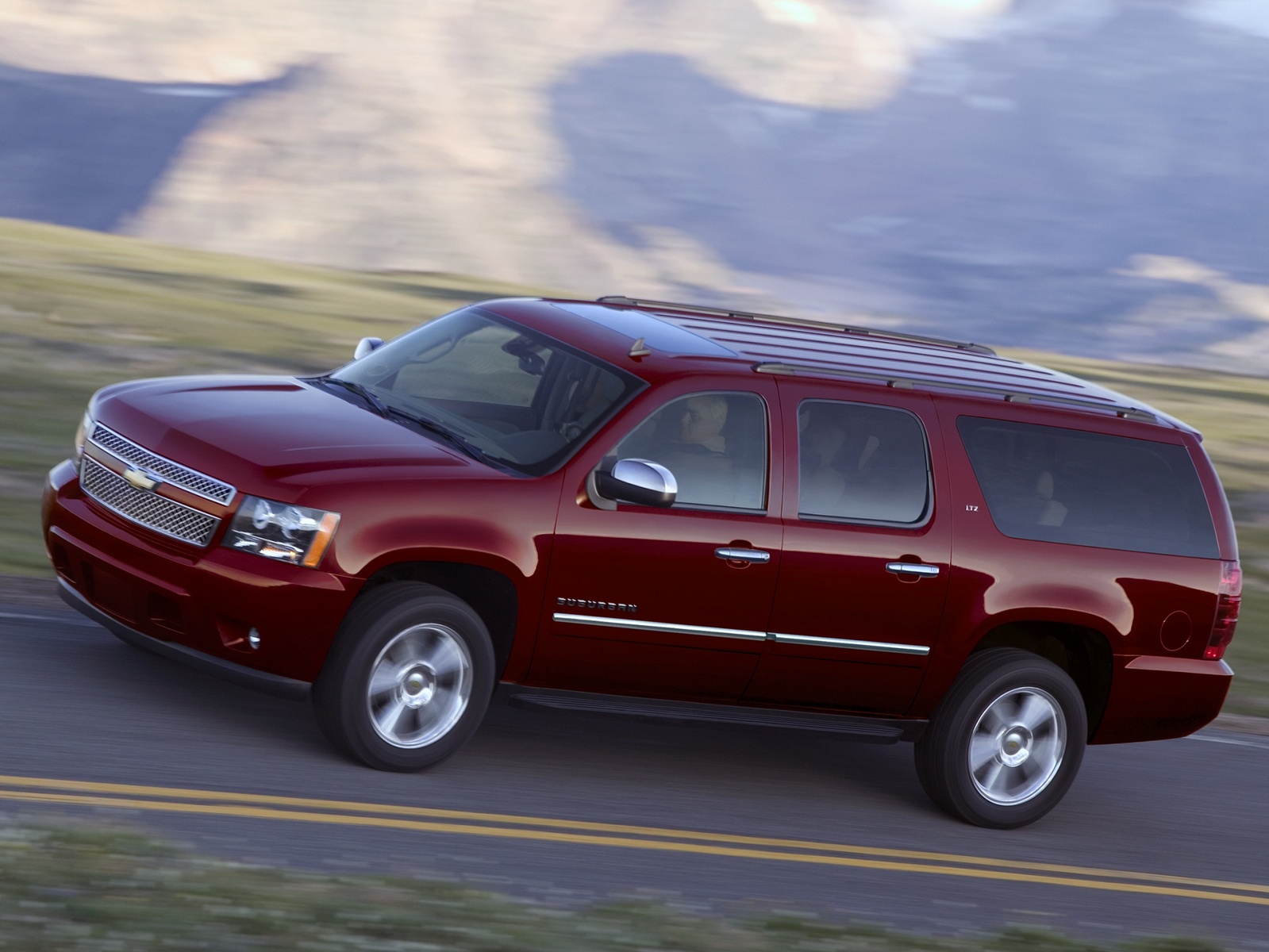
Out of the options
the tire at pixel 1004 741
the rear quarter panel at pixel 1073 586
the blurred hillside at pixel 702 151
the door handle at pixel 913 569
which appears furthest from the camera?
the blurred hillside at pixel 702 151

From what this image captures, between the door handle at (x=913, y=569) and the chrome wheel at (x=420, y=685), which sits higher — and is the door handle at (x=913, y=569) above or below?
above

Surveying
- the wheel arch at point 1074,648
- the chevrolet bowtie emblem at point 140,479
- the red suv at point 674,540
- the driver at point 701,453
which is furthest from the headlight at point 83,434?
the wheel arch at point 1074,648

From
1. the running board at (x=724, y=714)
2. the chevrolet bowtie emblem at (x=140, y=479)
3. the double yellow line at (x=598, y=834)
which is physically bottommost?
the double yellow line at (x=598, y=834)

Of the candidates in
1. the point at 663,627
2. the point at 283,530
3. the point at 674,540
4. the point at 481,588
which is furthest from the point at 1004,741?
the point at 283,530

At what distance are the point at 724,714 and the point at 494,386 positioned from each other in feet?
5.61

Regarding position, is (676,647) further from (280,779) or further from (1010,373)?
(1010,373)

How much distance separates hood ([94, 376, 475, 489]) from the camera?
6.59 m

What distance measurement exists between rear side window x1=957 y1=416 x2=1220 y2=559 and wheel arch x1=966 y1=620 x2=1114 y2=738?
0.43 meters

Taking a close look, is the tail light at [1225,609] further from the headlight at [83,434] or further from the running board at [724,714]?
the headlight at [83,434]

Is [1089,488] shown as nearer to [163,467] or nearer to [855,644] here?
[855,644]

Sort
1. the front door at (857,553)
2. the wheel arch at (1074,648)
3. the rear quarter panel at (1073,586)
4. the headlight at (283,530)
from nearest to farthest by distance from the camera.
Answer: the headlight at (283,530) < the front door at (857,553) < the rear quarter panel at (1073,586) < the wheel arch at (1074,648)

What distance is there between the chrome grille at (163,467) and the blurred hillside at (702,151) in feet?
161

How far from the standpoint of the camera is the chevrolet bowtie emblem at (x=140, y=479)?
672 centimetres

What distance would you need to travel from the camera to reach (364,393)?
7648mm
